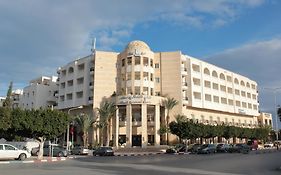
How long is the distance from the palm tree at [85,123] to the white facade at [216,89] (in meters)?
20.7

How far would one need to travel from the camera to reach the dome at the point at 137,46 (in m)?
74.9

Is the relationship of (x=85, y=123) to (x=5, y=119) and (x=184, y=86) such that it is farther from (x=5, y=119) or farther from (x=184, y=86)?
(x=5, y=119)

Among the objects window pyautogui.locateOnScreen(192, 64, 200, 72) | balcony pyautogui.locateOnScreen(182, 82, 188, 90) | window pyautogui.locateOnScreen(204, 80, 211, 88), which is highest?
window pyautogui.locateOnScreen(192, 64, 200, 72)

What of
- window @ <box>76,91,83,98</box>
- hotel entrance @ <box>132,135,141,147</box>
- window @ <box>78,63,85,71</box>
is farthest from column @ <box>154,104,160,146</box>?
window @ <box>78,63,85,71</box>

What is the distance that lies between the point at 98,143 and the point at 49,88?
95.8 feet

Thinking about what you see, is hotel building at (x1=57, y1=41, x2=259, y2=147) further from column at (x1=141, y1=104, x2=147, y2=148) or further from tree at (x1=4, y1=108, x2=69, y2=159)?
tree at (x1=4, y1=108, x2=69, y2=159)

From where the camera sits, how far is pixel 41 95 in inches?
3674

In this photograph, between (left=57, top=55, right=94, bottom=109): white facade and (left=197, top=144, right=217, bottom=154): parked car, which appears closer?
(left=197, top=144, right=217, bottom=154): parked car

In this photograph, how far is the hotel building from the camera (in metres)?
71.0

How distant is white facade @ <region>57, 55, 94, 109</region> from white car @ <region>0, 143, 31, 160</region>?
4207 centimetres

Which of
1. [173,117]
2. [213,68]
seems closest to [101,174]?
[173,117]

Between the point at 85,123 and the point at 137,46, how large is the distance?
19.3 m

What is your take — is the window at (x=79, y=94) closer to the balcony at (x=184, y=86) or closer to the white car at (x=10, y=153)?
the balcony at (x=184, y=86)

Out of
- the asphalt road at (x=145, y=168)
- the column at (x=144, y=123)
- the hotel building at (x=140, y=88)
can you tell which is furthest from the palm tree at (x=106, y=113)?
the asphalt road at (x=145, y=168)
